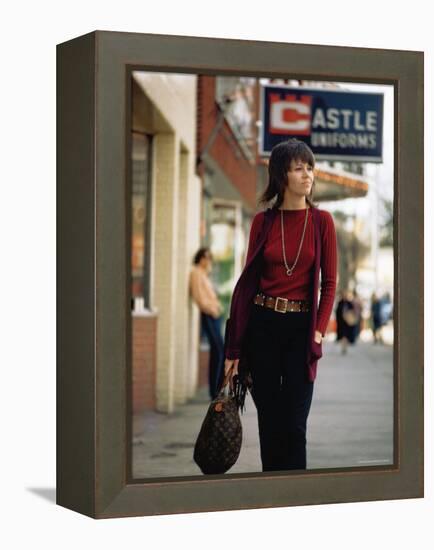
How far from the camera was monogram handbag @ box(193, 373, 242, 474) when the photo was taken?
32.8 feet

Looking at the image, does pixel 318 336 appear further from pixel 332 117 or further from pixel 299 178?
pixel 332 117

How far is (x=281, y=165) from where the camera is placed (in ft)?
33.4

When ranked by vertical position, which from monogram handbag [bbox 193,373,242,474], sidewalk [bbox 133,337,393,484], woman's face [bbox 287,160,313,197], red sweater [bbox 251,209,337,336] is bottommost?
sidewalk [bbox 133,337,393,484]

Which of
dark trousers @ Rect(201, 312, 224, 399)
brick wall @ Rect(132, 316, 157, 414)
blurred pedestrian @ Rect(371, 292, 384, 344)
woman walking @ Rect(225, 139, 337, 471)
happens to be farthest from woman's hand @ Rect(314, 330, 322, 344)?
blurred pedestrian @ Rect(371, 292, 384, 344)

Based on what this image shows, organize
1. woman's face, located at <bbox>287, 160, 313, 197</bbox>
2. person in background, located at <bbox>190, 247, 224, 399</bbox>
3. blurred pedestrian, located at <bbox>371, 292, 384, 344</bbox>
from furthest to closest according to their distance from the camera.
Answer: blurred pedestrian, located at <bbox>371, 292, 384, 344</bbox> → person in background, located at <bbox>190, 247, 224, 399</bbox> → woman's face, located at <bbox>287, 160, 313, 197</bbox>

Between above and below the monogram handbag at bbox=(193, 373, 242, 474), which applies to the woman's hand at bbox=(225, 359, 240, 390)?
above

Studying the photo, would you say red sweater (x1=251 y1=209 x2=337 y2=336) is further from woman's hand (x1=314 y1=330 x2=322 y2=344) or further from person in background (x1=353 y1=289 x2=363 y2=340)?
person in background (x1=353 y1=289 x2=363 y2=340)

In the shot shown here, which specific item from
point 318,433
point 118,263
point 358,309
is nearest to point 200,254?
point 318,433

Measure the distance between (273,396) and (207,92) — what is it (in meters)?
7.21

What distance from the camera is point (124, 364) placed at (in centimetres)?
962

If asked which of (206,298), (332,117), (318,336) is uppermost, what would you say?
(332,117)

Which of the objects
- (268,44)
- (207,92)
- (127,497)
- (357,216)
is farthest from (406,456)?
(357,216)

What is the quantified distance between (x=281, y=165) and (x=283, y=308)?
913mm

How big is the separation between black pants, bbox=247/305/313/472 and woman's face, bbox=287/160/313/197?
2.51 feet
